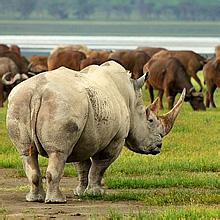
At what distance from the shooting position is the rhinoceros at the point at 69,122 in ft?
37.9

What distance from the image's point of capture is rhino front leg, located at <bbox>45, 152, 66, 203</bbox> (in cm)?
1162

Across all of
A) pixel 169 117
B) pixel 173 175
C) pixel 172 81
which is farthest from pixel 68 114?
→ pixel 172 81

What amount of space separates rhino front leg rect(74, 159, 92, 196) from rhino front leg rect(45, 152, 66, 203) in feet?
3.42

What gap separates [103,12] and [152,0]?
898 centimetres

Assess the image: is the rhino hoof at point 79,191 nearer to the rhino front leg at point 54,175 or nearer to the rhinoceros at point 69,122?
the rhinoceros at point 69,122

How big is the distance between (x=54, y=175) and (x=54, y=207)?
364mm

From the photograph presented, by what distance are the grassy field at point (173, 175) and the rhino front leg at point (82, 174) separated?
0.99 ft

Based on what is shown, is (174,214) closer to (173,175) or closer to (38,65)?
(173,175)

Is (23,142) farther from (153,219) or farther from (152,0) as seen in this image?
(152,0)

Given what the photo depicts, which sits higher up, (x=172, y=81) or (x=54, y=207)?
(x=54, y=207)

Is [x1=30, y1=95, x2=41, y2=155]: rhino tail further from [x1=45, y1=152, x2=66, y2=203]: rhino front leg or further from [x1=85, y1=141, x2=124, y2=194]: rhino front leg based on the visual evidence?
[x1=85, y1=141, x2=124, y2=194]: rhino front leg

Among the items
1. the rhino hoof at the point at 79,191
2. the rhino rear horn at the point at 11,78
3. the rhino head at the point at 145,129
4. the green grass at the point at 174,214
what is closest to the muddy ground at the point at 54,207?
the rhino hoof at the point at 79,191

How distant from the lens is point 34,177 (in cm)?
1198

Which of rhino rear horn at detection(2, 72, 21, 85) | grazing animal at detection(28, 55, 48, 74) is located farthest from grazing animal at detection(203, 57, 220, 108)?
grazing animal at detection(28, 55, 48, 74)
